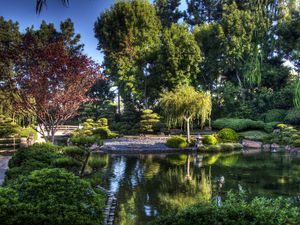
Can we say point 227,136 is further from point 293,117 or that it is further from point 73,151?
point 73,151

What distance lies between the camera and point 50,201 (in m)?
6.08

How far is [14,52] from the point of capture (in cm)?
1441

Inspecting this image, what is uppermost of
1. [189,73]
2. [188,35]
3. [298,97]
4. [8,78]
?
[188,35]

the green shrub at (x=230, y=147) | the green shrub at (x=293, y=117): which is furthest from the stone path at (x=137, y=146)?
the green shrub at (x=293, y=117)

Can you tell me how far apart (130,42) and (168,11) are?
447 inches

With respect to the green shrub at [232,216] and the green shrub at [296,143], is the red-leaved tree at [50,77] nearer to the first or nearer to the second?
the green shrub at [232,216]

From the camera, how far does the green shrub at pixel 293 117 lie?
3553cm

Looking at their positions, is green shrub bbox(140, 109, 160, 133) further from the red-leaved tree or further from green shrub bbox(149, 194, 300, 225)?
green shrub bbox(149, 194, 300, 225)

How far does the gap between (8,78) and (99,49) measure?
3644 cm

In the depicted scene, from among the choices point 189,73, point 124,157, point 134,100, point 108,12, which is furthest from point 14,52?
point 108,12

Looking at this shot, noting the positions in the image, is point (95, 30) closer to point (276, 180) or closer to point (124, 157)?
point (124, 157)

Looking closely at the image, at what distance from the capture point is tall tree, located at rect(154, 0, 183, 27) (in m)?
52.7

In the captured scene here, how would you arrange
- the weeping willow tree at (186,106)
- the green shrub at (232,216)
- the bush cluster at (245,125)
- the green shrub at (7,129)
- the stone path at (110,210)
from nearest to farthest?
the green shrub at (232,216), the stone path at (110,210), the green shrub at (7,129), the weeping willow tree at (186,106), the bush cluster at (245,125)

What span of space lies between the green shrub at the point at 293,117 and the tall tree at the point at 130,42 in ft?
53.3
